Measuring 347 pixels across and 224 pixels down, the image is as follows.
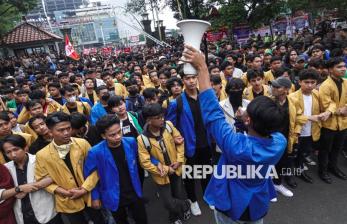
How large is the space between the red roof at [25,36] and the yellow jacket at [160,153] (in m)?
22.1

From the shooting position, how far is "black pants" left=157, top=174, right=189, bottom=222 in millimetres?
3766

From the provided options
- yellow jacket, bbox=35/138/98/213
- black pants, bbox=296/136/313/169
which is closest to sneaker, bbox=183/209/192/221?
yellow jacket, bbox=35/138/98/213

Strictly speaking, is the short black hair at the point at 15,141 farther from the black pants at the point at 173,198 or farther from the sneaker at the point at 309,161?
the sneaker at the point at 309,161

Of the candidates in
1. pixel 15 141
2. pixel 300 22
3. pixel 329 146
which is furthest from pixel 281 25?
pixel 15 141

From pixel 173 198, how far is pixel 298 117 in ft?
7.19

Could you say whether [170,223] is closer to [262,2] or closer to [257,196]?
[257,196]

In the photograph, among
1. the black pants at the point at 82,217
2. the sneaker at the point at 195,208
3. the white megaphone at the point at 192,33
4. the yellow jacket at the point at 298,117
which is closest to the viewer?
the white megaphone at the point at 192,33

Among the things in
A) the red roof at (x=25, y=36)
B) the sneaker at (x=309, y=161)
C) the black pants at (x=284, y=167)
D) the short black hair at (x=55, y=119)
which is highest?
the red roof at (x=25, y=36)

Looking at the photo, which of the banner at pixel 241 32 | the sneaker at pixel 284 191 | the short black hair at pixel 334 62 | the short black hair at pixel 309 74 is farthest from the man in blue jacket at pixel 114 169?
the banner at pixel 241 32

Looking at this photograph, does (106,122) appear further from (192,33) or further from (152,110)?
(192,33)

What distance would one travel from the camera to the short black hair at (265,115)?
184 centimetres

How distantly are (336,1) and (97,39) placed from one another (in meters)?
81.8

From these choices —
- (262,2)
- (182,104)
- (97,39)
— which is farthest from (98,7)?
(182,104)

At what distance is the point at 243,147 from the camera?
6.15ft
